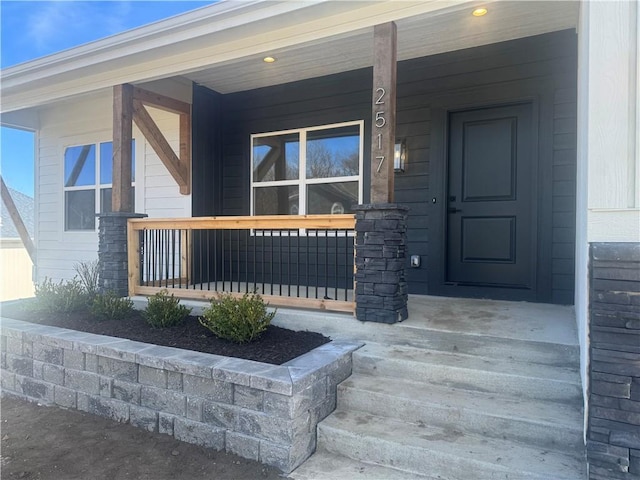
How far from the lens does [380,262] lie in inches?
125

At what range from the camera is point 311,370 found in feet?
7.95

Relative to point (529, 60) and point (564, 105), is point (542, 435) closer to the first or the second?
point (564, 105)

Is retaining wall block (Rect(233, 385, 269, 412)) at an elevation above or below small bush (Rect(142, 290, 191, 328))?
below

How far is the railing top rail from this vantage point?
11.3ft

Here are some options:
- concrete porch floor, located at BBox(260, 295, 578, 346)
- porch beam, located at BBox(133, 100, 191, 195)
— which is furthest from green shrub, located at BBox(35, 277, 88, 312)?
concrete porch floor, located at BBox(260, 295, 578, 346)

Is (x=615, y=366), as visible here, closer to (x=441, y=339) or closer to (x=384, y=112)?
(x=441, y=339)

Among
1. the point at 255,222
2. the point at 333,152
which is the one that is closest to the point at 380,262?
the point at 255,222

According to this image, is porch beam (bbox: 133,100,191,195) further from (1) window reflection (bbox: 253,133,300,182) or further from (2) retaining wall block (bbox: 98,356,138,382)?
(2) retaining wall block (bbox: 98,356,138,382)

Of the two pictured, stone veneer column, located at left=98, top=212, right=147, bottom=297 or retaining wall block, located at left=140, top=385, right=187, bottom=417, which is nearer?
retaining wall block, located at left=140, top=385, right=187, bottom=417

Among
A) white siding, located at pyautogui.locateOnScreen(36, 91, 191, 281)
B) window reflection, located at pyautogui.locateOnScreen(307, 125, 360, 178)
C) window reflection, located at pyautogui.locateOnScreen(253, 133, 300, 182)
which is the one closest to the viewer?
window reflection, located at pyautogui.locateOnScreen(307, 125, 360, 178)

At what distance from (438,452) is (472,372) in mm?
635

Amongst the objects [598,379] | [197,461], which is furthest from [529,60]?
[197,461]

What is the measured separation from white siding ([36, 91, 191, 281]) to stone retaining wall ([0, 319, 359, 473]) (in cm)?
280

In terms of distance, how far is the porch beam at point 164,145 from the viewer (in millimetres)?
4912
